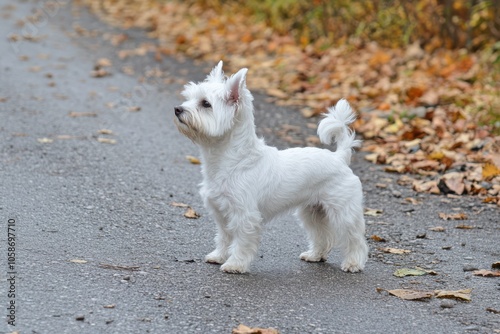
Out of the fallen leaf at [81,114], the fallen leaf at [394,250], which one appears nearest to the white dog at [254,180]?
the fallen leaf at [394,250]

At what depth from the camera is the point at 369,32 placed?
1321 cm

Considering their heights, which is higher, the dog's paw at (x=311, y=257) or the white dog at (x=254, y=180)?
the white dog at (x=254, y=180)

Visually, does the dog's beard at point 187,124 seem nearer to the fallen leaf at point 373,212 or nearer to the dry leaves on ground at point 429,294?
the dry leaves on ground at point 429,294

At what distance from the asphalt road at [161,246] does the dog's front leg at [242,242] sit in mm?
83

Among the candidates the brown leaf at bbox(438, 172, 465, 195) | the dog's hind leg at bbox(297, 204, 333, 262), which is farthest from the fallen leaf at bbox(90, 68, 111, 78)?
the dog's hind leg at bbox(297, 204, 333, 262)

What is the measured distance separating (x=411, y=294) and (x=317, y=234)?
0.98 metres

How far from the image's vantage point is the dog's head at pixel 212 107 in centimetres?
521

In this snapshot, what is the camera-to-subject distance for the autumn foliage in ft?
28.4

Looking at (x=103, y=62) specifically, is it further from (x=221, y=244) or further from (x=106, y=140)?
(x=221, y=244)

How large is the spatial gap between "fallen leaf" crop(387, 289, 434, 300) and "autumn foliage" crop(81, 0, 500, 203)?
2.60m

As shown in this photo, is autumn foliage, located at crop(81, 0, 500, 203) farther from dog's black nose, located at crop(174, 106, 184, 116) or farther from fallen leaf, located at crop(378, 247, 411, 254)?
dog's black nose, located at crop(174, 106, 184, 116)

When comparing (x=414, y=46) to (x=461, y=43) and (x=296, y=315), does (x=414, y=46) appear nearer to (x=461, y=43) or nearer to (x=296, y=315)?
(x=461, y=43)

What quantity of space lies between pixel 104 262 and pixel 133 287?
0.48 m

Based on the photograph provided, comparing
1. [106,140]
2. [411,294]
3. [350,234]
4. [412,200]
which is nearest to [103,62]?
[106,140]
